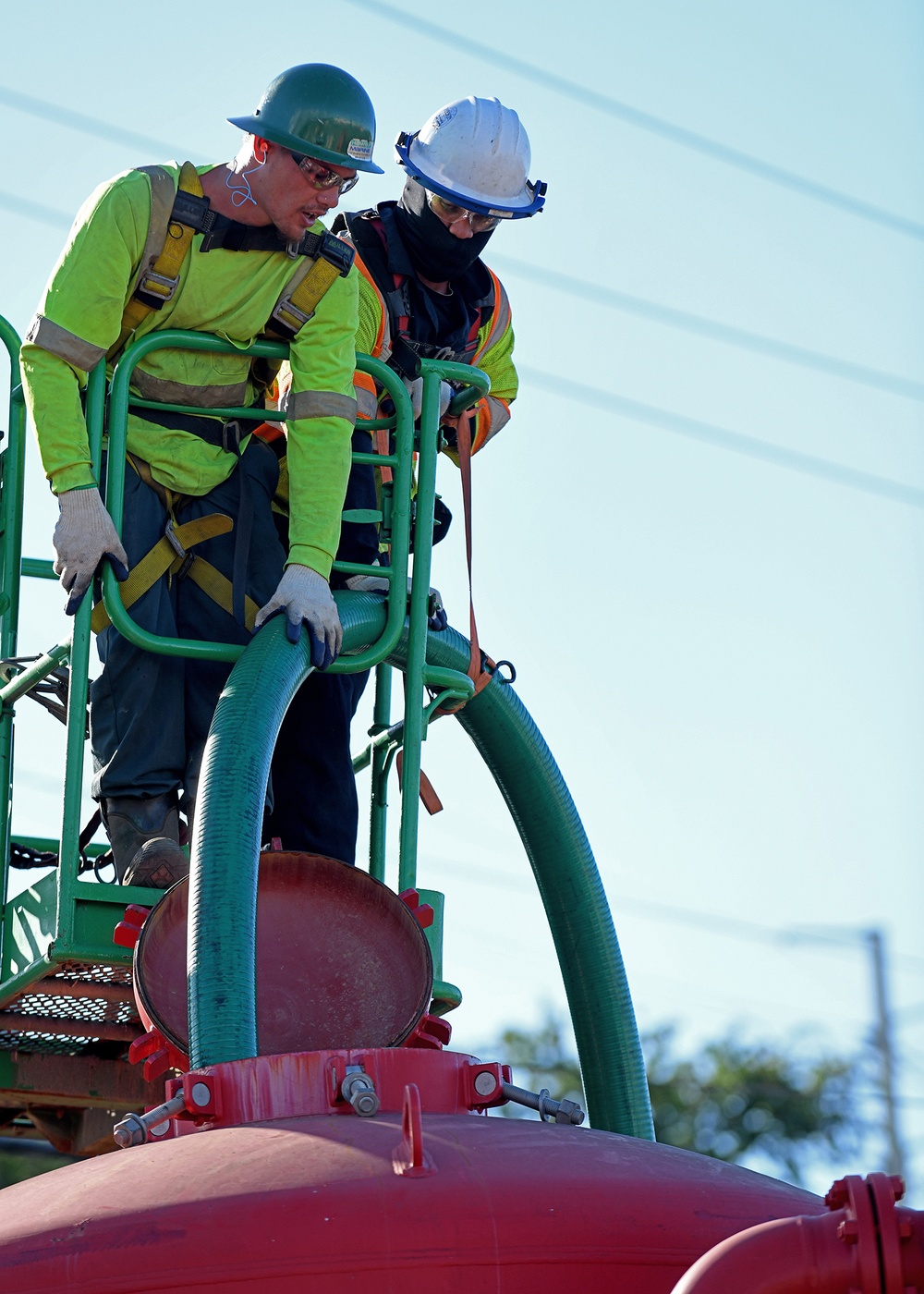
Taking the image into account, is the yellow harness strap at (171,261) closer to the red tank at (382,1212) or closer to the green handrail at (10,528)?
the green handrail at (10,528)

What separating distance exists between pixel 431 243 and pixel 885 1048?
25275mm

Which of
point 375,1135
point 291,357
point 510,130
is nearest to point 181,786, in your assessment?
point 291,357

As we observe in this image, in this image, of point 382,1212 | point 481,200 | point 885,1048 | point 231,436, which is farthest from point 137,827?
point 885,1048

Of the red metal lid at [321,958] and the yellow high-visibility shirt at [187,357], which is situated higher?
the yellow high-visibility shirt at [187,357]

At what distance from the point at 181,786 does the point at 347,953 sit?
78 cm

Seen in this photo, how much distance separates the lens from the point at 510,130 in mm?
6637

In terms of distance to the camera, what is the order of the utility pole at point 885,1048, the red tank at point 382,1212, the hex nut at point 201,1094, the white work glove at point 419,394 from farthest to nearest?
the utility pole at point 885,1048 → the white work glove at point 419,394 → the hex nut at point 201,1094 → the red tank at point 382,1212

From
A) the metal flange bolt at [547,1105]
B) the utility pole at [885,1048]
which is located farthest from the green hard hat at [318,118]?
the utility pole at [885,1048]

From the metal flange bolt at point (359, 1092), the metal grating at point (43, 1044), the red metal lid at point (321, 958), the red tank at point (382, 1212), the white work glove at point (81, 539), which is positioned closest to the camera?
the red tank at point (382, 1212)

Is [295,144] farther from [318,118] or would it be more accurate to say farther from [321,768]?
[321,768]

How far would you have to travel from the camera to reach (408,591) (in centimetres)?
578

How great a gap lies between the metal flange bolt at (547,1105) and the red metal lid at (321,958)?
74 centimetres

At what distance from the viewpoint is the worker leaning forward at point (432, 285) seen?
5941mm

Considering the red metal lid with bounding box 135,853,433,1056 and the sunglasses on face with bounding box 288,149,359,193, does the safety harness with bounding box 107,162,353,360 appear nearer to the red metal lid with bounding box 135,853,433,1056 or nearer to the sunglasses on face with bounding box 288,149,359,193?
the sunglasses on face with bounding box 288,149,359,193
